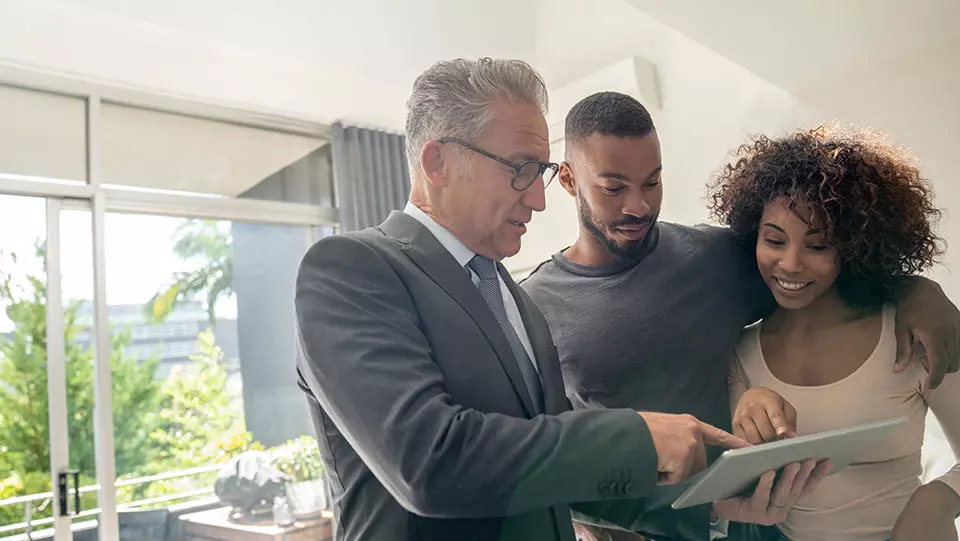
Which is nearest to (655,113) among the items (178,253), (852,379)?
(852,379)

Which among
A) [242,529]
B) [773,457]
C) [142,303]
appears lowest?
[242,529]

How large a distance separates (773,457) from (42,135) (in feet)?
9.04

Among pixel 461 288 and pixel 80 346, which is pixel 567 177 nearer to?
pixel 461 288

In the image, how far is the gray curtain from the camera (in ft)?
11.1

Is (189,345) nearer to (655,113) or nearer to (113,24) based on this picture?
(113,24)

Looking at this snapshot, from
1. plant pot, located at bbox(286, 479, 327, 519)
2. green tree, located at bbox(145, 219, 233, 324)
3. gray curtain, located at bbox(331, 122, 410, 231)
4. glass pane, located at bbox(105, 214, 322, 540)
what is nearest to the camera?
glass pane, located at bbox(105, 214, 322, 540)

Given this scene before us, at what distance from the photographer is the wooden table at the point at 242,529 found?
2984 millimetres

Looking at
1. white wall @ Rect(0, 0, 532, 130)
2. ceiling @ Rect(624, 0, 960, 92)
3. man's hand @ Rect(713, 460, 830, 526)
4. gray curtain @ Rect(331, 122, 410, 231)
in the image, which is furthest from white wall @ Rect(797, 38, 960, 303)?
gray curtain @ Rect(331, 122, 410, 231)

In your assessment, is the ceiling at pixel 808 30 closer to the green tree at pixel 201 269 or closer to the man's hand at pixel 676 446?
the man's hand at pixel 676 446

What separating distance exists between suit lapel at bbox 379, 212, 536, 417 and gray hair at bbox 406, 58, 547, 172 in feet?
0.46

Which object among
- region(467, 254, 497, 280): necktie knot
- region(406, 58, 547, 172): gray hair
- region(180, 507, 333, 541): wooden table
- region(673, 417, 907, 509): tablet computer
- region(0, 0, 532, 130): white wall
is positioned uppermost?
region(0, 0, 532, 130): white wall

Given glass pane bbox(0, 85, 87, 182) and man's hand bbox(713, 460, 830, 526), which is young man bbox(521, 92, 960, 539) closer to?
man's hand bbox(713, 460, 830, 526)

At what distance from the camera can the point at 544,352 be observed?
941 millimetres

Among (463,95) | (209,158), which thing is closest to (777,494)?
(463,95)
